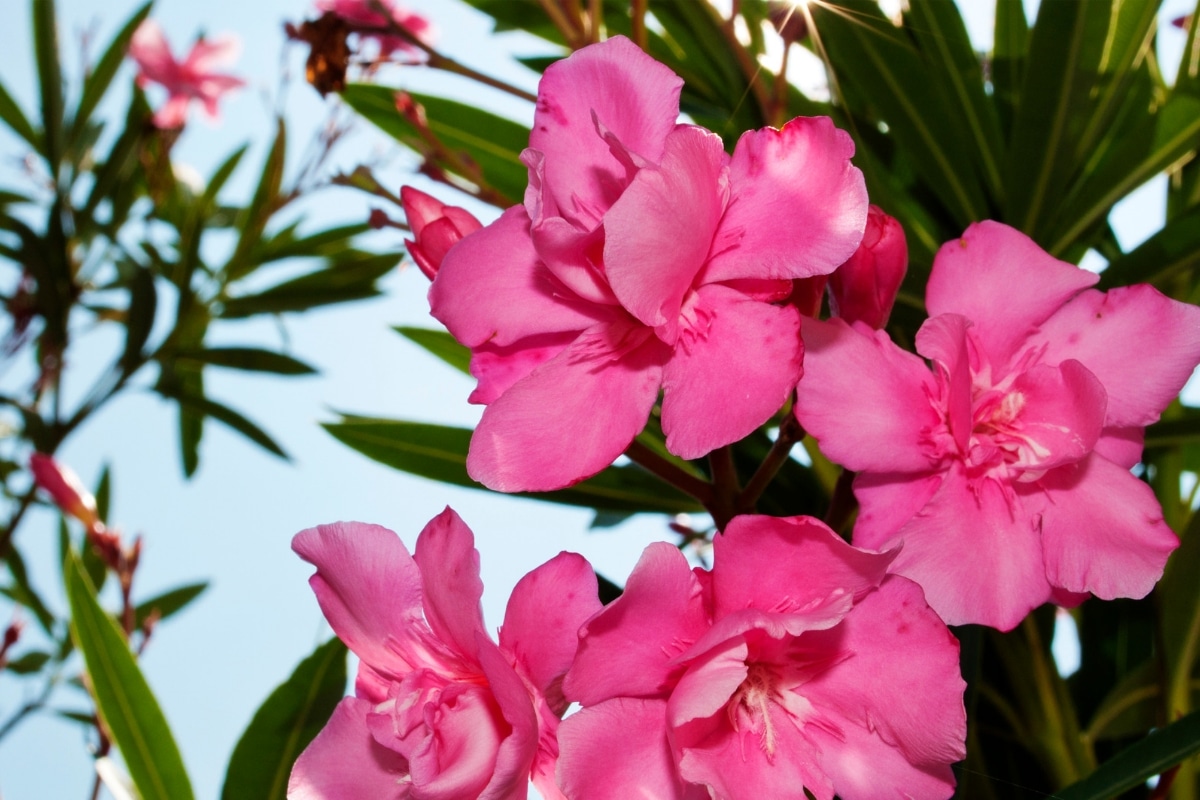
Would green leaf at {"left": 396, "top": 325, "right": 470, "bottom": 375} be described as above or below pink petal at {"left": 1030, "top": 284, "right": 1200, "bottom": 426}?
above

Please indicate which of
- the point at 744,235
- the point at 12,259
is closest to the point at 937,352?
the point at 744,235

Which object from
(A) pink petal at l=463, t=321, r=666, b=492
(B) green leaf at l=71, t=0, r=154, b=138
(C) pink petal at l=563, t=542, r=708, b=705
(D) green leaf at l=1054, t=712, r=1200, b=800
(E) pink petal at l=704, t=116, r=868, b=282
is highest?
(B) green leaf at l=71, t=0, r=154, b=138

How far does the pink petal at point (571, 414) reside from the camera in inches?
17.1

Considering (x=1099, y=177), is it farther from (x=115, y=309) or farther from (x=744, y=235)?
(x=115, y=309)

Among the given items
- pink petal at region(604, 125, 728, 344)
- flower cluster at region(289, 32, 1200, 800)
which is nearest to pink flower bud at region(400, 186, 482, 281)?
flower cluster at region(289, 32, 1200, 800)

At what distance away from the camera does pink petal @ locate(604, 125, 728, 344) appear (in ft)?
1.33

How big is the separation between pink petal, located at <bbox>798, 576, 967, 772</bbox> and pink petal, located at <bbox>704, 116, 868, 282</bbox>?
157 millimetres

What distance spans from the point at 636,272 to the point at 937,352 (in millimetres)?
179

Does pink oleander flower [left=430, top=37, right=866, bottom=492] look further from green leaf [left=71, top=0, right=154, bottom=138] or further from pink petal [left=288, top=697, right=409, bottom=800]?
green leaf [left=71, top=0, right=154, bottom=138]

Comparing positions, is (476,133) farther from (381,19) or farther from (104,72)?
(104,72)

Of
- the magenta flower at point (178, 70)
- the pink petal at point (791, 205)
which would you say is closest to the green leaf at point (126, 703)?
the pink petal at point (791, 205)

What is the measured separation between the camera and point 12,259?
2025 mm

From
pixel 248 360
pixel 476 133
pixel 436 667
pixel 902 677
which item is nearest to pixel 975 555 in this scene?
pixel 902 677

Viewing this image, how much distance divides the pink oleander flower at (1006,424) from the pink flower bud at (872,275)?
25 millimetres
